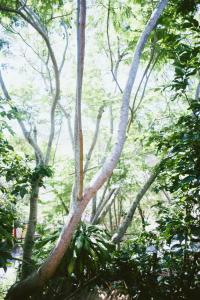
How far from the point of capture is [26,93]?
30.4ft

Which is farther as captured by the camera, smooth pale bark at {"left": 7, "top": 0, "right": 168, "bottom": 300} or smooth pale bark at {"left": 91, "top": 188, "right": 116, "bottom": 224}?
smooth pale bark at {"left": 91, "top": 188, "right": 116, "bottom": 224}

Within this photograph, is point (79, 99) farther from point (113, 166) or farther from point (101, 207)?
point (101, 207)

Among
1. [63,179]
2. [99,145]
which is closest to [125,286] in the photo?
[63,179]

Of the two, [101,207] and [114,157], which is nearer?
[114,157]

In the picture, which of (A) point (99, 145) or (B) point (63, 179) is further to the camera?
(A) point (99, 145)

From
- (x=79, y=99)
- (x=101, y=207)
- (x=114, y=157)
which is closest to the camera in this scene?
(x=79, y=99)

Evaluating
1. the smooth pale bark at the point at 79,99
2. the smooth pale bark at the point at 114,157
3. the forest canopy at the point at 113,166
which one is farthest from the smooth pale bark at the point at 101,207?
the smooth pale bark at the point at 79,99

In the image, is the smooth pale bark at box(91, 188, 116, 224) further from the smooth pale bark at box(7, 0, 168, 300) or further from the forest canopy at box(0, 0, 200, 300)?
the smooth pale bark at box(7, 0, 168, 300)

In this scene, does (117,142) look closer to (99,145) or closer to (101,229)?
Answer: (101,229)

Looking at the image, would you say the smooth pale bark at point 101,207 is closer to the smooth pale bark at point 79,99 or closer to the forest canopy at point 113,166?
the forest canopy at point 113,166

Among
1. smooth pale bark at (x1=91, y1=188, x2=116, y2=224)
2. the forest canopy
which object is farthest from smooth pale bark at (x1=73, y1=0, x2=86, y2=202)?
smooth pale bark at (x1=91, y1=188, x2=116, y2=224)

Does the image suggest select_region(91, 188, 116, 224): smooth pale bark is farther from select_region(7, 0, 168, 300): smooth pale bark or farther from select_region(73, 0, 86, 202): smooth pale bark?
select_region(73, 0, 86, 202): smooth pale bark

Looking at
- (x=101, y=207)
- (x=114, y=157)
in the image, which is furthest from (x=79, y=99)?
(x=101, y=207)

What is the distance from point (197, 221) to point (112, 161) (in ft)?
3.79
